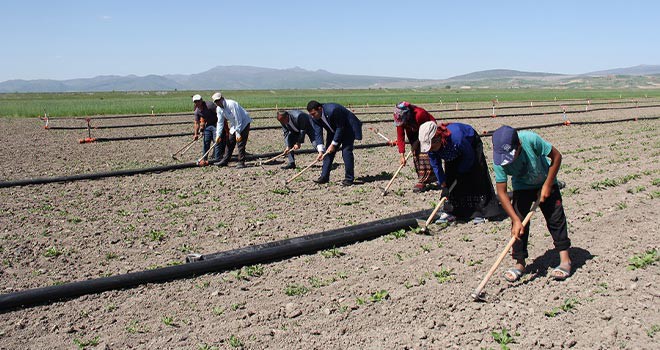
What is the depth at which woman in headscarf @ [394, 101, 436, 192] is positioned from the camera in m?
6.80

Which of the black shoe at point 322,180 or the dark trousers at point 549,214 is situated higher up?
the dark trousers at point 549,214

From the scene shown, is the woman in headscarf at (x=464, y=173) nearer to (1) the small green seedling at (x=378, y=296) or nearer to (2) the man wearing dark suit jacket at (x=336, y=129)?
(1) the small green seedling at (x=378, y=296)

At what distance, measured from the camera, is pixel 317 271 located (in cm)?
497

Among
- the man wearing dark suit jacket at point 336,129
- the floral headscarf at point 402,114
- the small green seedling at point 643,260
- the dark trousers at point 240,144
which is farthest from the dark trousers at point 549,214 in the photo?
the dark trousers at point 240,144

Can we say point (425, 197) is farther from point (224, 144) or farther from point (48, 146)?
point (48, 146)

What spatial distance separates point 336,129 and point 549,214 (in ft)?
14.4

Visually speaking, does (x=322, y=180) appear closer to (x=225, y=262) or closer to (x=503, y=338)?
(x=225, y=262)

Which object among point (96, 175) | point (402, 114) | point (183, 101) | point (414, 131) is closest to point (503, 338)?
point (402, 114)

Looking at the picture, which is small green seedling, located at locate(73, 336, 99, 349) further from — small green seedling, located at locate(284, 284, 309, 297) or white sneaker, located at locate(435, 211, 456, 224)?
white sneaker, located at locate(435, 211, 456, 224)

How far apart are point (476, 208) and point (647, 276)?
6.28 feet

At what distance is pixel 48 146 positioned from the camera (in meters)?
14.7

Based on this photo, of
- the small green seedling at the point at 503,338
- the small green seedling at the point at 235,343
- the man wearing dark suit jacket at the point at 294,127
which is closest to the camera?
the small green seedling at the point at 503,338

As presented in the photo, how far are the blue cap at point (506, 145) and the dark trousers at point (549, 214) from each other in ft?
1.98

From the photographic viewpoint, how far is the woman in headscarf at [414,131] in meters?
6.80
